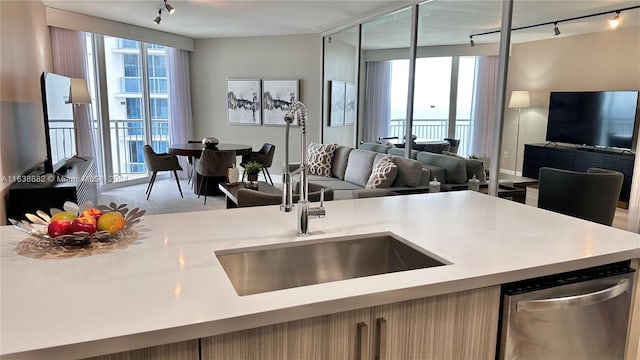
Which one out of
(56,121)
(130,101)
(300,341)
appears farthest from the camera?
(130,101)

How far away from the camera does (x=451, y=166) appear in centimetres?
452

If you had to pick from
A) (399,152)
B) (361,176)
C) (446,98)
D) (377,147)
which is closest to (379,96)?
(446,98)

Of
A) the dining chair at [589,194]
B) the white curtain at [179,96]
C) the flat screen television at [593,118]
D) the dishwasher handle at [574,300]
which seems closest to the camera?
the dishwasher handle at [574,300]

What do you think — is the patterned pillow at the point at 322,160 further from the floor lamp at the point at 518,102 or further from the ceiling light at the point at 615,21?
the ceiling light at the point at 615,21

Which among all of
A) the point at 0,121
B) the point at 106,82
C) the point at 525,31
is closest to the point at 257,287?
the point at 0,121

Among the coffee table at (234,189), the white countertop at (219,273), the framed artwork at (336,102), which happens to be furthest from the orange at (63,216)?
the framed artwork at (336,102)

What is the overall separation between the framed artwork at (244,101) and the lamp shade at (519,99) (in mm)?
4419

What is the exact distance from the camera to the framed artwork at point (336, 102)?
24.5 feet

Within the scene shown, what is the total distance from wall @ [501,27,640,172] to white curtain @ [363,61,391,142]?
3056 millimetres

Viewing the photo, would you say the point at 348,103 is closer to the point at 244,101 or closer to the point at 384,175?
the point at 244,101

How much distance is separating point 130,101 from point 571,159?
6.63 meters

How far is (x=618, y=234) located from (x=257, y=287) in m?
1.40

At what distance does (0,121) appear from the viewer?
125 inches

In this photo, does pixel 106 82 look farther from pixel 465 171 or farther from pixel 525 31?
pixel 525 31
